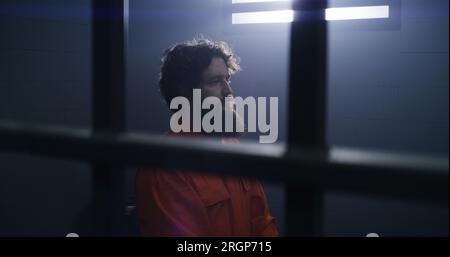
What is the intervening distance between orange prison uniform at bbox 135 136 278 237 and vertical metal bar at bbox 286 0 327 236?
1.16 metres

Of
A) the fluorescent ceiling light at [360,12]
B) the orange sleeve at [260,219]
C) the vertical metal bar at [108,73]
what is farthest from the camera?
the fluorescent ceiling light at [360,12]

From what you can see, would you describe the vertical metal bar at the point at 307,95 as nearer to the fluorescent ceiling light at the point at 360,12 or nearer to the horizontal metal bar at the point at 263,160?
the horizontal metal bar at the point at 263,160

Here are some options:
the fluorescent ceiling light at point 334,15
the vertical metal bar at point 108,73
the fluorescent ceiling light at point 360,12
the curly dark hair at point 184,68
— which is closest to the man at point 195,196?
the curly dark hair at point 184,68

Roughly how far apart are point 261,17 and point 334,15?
0.54 m

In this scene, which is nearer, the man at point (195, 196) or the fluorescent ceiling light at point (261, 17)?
the man at point (195, 196)

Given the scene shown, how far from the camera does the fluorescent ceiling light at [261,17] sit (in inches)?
136

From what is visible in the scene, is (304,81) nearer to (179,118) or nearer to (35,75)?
(179,118)

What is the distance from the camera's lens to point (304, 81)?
1.17 ft

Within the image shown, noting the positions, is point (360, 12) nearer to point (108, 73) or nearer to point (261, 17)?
point (261, 17)

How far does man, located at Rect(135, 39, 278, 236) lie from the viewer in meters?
1.54

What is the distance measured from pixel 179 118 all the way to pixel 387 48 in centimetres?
183

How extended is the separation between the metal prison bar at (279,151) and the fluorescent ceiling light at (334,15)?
2.79 meters

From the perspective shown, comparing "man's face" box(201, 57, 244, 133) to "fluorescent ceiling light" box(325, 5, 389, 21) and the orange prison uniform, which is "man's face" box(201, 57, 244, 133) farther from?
"fluorescent ceiling light" box(325, 5, 389, 21)

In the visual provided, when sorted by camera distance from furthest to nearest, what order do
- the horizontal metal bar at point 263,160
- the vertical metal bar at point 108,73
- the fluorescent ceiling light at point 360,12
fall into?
the fluorescent ceiling light at point 360,12
the vertical metal bar at point 108,73
the horizontal metal bar at point 263,160
